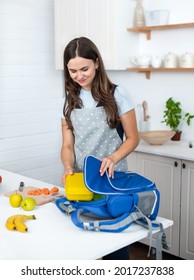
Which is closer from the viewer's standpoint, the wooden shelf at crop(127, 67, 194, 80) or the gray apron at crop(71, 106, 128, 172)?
the gray apron at crop(71, 106, 128, 172)

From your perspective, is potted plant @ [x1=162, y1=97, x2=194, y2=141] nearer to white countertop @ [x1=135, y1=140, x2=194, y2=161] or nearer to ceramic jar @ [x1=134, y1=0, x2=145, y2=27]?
white countertop @ [x1=135, y1=140, x2=194, y2=161]

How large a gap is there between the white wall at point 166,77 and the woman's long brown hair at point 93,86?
1.58 metres

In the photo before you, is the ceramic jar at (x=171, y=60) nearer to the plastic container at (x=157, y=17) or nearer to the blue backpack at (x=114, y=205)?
the plastic container at (x=157, y=17)

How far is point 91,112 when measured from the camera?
8.13ft

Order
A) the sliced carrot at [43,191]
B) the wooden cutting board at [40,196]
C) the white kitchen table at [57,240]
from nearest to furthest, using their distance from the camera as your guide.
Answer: the white kitchen table at [57,240] → the wooden cutting board at [40,196] → the sliced carrot at [43,191]

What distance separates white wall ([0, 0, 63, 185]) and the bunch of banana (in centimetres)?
236

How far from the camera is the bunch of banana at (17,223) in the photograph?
1.89 meters

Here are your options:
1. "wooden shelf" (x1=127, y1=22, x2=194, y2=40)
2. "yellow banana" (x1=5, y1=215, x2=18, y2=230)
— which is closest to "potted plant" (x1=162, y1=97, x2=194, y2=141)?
"wooden shelf" (x1=127, y1=22, x2=194, y2=40)

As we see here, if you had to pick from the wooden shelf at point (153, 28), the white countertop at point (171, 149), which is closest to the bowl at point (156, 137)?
the white countertop at point (171, 149)

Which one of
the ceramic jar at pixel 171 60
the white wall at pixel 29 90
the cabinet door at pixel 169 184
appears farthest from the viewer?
the white wall at pixel 29 90

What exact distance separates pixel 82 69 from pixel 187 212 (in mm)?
1549

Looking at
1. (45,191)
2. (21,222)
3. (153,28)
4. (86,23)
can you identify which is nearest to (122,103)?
Answer: (45,191)

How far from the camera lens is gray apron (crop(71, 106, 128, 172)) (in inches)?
97.8

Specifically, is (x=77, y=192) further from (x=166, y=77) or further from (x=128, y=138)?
(x=166, y=77)
